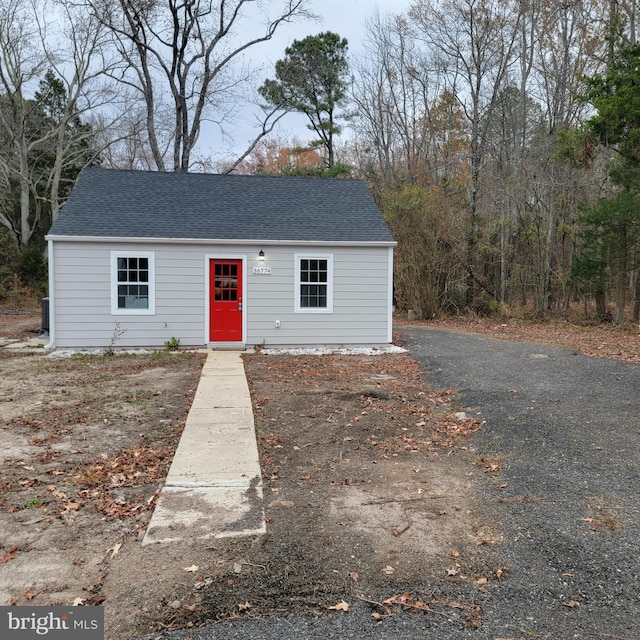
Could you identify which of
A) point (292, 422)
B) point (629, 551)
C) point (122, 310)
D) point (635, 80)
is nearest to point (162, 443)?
point (292, 422)

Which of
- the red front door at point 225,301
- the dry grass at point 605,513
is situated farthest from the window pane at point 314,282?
the dry grass at point 605,513

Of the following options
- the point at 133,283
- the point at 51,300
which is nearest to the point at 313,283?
the point at 133,283

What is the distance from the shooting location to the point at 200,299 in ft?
39.2

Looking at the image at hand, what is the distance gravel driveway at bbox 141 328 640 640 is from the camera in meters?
2.58

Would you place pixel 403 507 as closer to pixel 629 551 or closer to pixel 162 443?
pixel 629 551

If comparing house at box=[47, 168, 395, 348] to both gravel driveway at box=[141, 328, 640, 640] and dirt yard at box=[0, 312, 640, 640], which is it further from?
gravel driveway at box=[141, 328, 640, 640]

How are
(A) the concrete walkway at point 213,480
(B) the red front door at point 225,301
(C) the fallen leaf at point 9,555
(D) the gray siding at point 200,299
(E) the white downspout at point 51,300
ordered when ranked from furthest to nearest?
(B) the red front door at point 225,301 → (D) the gray siding at point 200,299 → (E) the white downspout at point 51,300 → (A) the concrete walkway at point 213,480 → (C) the fallen leaf at point 9,555

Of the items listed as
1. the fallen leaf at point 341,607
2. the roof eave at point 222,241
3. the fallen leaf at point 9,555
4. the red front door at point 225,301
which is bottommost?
the fallen leaf at point 9,555

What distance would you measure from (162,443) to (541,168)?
17674mm

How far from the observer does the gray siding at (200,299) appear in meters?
11.4

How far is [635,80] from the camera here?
1327 centimetres

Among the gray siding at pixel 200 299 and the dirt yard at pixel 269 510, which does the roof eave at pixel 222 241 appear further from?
the dirt yard at pixel 269 510

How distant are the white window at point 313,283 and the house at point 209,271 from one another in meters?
0.02

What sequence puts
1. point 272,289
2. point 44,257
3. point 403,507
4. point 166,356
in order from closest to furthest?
point 403,507, point 166,356, point 272,289, point 44,257
